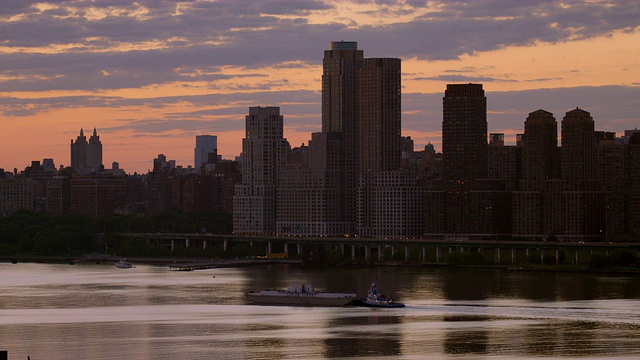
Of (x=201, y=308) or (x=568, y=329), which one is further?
(x=201, y=308)

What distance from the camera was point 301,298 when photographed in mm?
141125

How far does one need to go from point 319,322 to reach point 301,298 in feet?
57.7

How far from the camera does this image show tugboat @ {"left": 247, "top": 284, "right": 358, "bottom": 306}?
140 meters

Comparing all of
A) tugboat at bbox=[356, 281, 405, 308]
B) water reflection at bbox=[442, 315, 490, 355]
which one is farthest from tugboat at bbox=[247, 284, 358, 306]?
water reflection at bbox=[442, 315, 490, 355]

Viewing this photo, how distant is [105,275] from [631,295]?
7334 cm

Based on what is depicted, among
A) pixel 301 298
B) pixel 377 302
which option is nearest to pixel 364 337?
pixel 377 302

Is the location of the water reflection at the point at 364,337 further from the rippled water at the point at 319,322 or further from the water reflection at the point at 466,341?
the water reflection at the point at 466,341

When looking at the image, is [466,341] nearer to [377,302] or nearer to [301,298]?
[377,302]

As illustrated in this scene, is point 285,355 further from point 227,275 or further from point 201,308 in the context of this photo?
point 227,275

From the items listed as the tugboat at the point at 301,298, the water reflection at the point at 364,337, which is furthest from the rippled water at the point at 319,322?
the tugboat at the point at 301,298

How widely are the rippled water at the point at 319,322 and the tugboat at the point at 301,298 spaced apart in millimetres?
2497

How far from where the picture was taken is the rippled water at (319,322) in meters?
104

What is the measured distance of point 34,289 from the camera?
162750 millimetres

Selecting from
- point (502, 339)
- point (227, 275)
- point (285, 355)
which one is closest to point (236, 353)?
point (285, 355)
